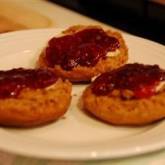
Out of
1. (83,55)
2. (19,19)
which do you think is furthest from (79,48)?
(19,19)

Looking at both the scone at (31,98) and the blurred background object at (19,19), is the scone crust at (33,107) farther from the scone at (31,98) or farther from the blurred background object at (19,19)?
the blurred background object at (19,19)

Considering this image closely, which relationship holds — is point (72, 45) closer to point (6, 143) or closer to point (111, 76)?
point (111, 76)

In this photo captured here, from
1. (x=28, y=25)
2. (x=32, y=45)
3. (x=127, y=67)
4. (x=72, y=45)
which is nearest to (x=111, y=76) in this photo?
(x=127, y=67)

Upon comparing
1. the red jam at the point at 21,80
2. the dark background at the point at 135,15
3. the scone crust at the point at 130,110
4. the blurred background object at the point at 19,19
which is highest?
the scone crust at the point at 130,110

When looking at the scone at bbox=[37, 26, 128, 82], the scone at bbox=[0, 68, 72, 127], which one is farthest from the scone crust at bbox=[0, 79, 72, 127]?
the scone at bbox=[37, 26, 128, 82]

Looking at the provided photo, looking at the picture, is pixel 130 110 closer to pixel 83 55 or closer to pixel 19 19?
pixel 83 55

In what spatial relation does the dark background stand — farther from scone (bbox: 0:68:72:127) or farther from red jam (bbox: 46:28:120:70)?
scone (bbox: 0:68:72:127)

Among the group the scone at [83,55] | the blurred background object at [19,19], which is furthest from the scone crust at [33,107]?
the blurred background object at [19,19]
